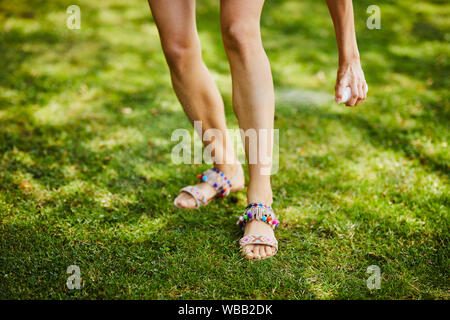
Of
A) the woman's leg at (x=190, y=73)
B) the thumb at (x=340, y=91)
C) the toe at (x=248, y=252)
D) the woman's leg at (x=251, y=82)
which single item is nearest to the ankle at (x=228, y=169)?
the woman's leg at (x=190, y=73)

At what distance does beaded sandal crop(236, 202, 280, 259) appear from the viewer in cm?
192

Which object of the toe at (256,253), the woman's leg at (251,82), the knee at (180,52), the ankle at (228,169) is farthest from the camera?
the ankle at (228,169)

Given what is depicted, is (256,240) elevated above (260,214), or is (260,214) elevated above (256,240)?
(260,214)

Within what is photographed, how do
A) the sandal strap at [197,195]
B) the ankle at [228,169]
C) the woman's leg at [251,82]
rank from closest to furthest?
1. the woman's leg at [251,82]
2. the sandal strap at [197,195]
3. the ankle at [228,169]

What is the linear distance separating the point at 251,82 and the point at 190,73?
1.35 ft

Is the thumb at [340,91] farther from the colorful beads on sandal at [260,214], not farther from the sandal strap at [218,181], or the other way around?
the sandal strap at [218,181]

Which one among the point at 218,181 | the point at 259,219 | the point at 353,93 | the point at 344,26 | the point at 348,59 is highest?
the point at 344,26

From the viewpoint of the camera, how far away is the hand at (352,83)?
1.96 m

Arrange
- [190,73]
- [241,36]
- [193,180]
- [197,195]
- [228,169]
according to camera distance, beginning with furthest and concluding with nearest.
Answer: [193,180] → [228,169] → [197,195] → [190,73] → [241,36]

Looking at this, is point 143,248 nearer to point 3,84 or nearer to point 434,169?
point 434,169

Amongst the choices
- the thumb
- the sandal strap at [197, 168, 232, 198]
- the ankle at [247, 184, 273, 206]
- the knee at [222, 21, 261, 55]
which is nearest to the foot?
the ankle at [247, 184, 273, 206]

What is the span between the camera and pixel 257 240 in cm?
192

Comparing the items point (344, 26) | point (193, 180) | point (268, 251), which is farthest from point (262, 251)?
point (344, 26)

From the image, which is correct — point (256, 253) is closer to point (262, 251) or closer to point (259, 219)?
point (262, 251)
